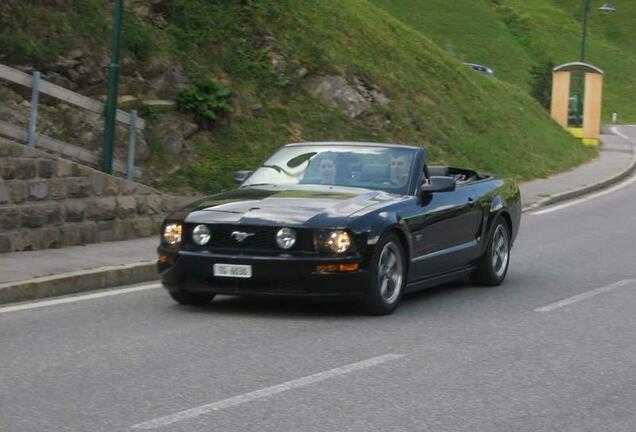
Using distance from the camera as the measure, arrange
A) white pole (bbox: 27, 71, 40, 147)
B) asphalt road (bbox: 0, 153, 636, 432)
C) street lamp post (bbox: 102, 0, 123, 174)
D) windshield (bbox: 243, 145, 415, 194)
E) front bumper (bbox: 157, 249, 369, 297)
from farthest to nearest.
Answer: street lamp post (bbox: 102, 0, 123, 174) < white pole (bbox: 27, 71, 40, 147) < windshield (bbox: 243, 145, 415, 194) < front bumper (bbox: 157, 249, 369, 297) < asphalt road (bbox: 0, 153, 636, 432)

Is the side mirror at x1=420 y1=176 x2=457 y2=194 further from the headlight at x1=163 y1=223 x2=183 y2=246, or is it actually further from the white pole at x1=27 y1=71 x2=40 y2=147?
the white pole at x1=27 y1=71 x2=40 y2=147

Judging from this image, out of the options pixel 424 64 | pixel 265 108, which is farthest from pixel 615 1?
pixel 265 108

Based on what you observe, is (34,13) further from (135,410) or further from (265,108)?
(135,410)

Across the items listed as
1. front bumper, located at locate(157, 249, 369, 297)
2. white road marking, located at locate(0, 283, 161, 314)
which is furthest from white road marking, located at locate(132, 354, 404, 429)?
white road marking, located at locate(0, 283, 161, 314)

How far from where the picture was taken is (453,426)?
6.86 meters

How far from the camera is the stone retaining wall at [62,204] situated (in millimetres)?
14391

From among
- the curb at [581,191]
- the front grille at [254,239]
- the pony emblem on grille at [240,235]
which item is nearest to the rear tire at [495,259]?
the front grille at [254,239]

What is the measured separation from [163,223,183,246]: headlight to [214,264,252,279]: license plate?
478 millimetres

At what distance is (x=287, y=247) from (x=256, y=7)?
15.2 metres

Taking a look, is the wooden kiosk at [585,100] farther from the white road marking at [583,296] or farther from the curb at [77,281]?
the curb at [77,281]

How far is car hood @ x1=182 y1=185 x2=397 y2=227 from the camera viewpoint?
412 inches

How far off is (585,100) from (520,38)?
5955 centimetres

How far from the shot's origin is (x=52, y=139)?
52.3 feet

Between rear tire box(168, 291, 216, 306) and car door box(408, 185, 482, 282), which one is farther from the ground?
car door box(408, 185, 482, 282)
